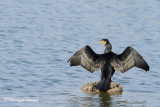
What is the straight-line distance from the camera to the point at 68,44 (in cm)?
2011

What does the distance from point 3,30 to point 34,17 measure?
3628mm

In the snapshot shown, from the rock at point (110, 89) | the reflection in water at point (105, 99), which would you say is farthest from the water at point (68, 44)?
the rock at point (110, 89)

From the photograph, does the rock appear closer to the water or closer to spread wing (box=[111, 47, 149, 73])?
the water

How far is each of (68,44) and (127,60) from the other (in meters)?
6.31

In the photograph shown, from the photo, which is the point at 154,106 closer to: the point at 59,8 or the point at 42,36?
the point at 42,36

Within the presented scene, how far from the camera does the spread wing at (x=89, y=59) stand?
45.5ft

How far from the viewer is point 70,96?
13.3 metres

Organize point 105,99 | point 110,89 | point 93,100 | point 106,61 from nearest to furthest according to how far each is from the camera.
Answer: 1. point 93,100
2. point 105,99
3. point 110,89
4. point 106,61

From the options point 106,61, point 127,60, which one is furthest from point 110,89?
point 127,60

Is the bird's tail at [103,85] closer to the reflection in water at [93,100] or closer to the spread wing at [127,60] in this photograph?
the reflection in water at [93,100]

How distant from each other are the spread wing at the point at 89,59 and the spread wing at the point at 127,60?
322 mm

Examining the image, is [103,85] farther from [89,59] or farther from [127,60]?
[127,60]

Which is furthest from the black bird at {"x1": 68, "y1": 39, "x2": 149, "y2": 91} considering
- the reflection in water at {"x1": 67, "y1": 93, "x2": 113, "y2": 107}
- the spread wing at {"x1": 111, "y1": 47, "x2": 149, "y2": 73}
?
the reflection in water at {"x1": 67, "y1": 93, "x2": 113, "y2": 107}

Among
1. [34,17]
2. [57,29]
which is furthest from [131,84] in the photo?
[34,17]
